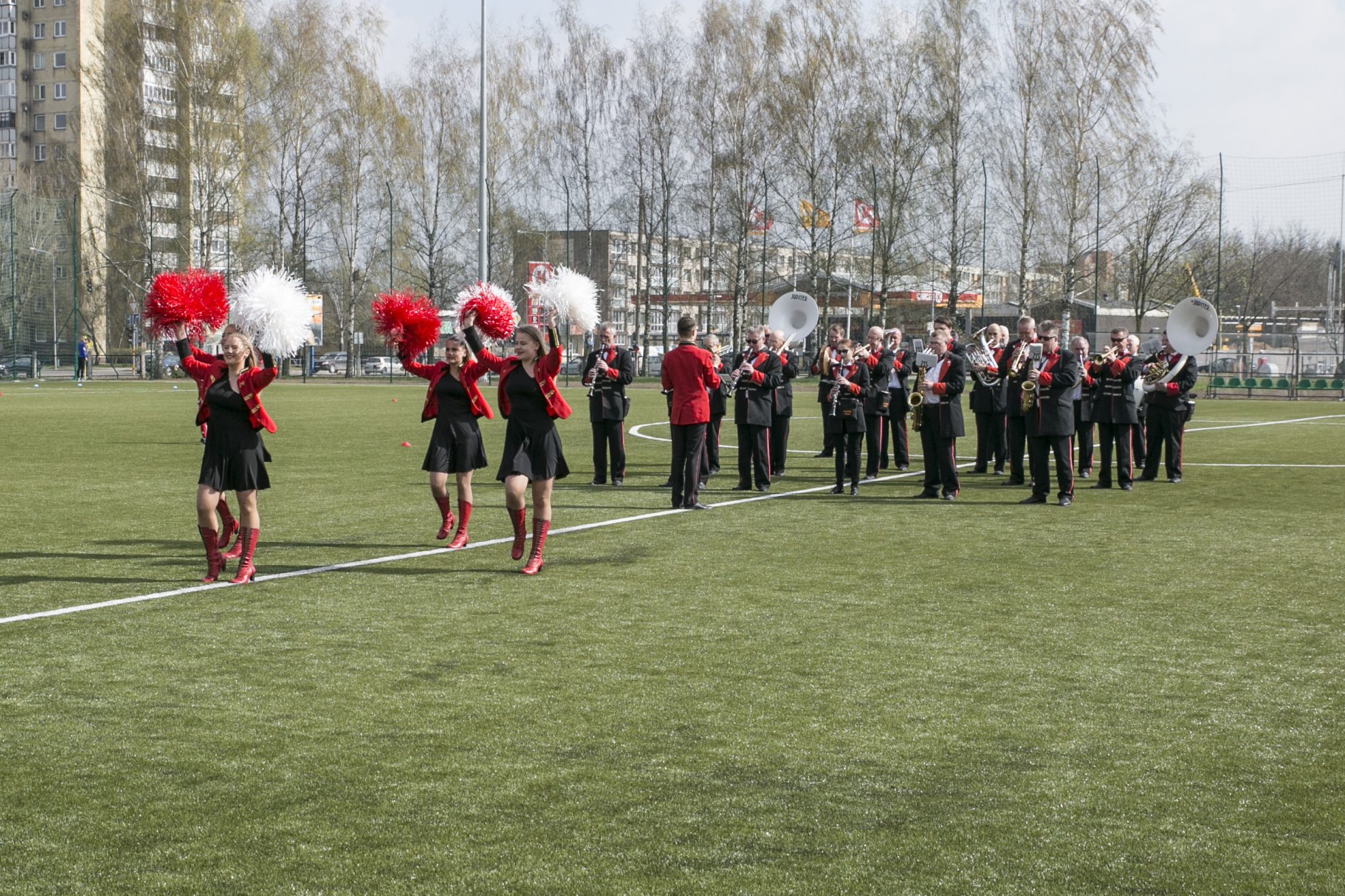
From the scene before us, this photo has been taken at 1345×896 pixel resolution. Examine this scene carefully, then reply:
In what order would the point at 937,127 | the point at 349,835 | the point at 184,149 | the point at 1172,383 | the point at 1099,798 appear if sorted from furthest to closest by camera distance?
1. the point at 184,149
2. the point at 937,127
3. the point at 1172,383
4. the point at 1099,798
5. the point at 349,835

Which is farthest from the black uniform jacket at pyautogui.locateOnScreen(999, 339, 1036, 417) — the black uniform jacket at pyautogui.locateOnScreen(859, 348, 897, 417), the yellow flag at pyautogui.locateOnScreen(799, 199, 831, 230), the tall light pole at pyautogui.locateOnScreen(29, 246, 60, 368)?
the tall light pole at pyautogui.locateOnScreen(29, 246, 60, 368)

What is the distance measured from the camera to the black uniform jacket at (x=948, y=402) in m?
13.8

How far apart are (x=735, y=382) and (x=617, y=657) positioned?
26.3 ft

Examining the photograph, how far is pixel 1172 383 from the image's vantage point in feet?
52.7

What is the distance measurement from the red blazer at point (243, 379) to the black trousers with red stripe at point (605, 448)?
646 cm

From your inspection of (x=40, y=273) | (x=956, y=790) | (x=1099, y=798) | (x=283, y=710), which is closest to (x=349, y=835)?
(x=283, y=710)

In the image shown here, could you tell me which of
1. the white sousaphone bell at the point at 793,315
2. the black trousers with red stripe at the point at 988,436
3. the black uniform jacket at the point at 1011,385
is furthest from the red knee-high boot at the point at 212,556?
the black trousers with red stripe at the point at 988,436

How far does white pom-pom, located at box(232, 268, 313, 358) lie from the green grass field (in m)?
1.65

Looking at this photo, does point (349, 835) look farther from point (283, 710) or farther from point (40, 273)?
Result: point (40, 273)

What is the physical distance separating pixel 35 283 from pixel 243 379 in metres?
51.0

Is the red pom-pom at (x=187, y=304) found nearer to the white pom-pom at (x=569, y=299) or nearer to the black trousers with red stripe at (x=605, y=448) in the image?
the white pom-pom at (x=569, y=299)

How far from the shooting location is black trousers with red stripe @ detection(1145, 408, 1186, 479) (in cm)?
1623

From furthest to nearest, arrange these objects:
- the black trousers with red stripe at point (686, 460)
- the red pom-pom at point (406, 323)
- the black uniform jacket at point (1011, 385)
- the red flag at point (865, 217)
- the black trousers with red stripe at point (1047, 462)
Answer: the red flag at point (865, 217) < the black uniform jacket at point (1011, 385) < the black trousers with red stripe at point (1047, 462) < the black trousers with red stripe at point (686, 460) < the red pom-pom at point (406, 323)

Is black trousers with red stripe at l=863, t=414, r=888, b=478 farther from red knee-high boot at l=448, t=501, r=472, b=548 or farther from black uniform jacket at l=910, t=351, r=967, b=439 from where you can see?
red knee-high boot at l=448, t=501, r=472, b=548
